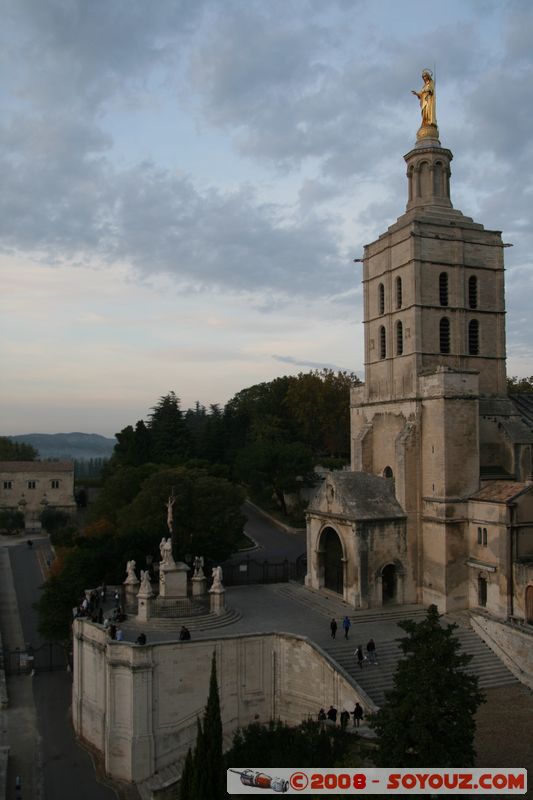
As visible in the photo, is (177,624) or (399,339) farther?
(399,339)

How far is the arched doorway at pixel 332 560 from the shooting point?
116 ft

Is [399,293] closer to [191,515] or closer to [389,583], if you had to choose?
[389,583]

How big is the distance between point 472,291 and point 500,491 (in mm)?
11593

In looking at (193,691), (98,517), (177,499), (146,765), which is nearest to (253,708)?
(193,691)

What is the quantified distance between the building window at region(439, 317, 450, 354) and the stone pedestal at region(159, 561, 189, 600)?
17.8 meters

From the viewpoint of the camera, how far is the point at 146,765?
2592 cm

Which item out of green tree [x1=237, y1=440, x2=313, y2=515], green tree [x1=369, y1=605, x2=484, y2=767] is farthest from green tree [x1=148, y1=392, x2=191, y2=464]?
green tree [x1=369, y1=605, x2=484, y2=767]

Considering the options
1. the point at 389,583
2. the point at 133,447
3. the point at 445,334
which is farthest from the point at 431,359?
the point at 133,447

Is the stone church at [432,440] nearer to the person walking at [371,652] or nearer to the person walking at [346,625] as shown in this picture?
the person walking at [346,625]

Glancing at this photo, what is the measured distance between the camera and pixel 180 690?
26.9 metres

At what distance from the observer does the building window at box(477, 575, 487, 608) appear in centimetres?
3172

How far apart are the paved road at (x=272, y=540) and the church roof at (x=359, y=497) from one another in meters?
16.2

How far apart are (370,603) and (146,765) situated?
496 inches

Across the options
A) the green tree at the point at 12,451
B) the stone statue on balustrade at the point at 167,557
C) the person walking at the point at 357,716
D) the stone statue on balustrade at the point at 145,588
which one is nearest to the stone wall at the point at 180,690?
the person walking at the point at 357,716
